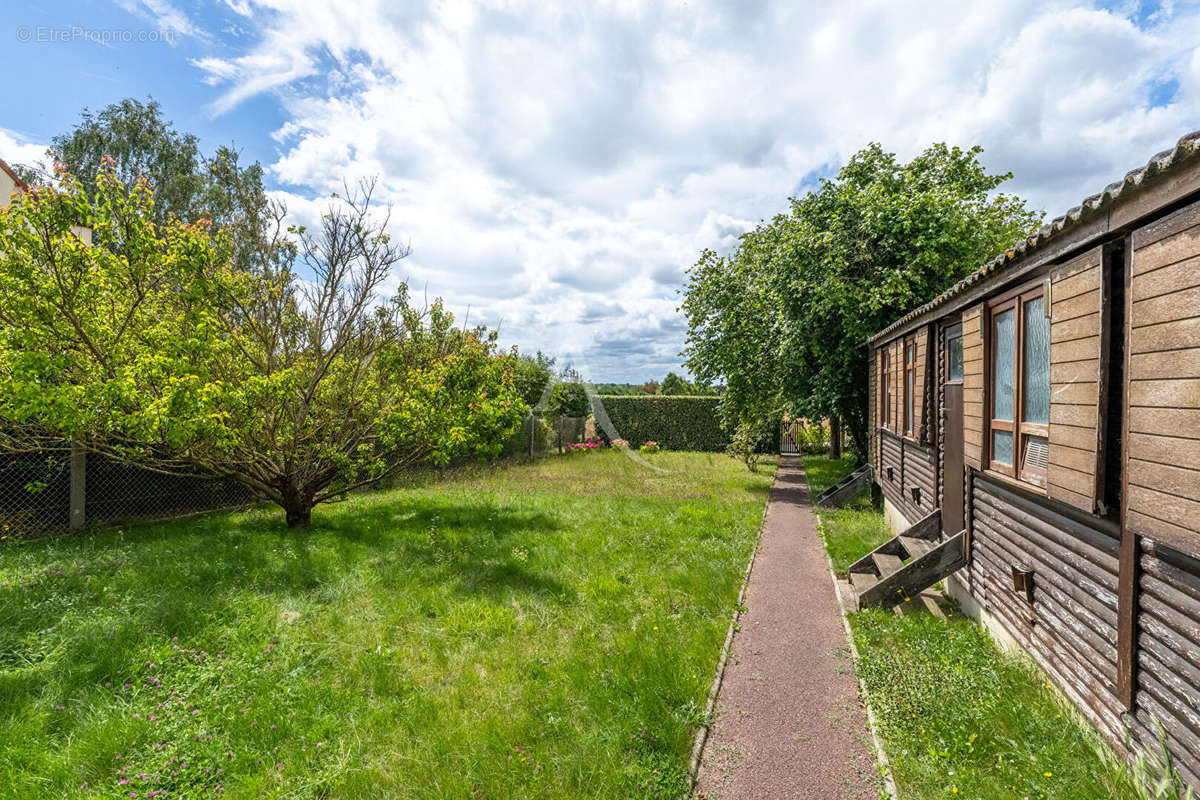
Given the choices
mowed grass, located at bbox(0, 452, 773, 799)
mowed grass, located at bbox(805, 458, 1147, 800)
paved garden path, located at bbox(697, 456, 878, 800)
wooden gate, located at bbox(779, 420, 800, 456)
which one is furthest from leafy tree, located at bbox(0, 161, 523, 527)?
wooden gate, located at bbox(779, 420, 800, 456)

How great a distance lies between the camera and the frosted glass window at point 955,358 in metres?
6.11

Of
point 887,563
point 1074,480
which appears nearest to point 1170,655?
point 1074,480

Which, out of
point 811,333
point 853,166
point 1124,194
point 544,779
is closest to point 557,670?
point 544,779

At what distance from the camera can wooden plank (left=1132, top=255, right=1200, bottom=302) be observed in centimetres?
239

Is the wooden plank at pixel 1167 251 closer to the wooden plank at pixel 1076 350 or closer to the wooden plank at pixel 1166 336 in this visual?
the wooden plank at pixel 1166 336

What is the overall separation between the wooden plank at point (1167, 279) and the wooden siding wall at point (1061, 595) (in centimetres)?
147

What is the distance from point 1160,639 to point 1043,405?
1729 millimetres

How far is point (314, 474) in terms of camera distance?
27.6 ft

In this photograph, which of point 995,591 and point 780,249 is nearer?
point 995,591

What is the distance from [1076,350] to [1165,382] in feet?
2.76

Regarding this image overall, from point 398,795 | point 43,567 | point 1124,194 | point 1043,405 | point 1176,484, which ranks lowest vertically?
point 398,795

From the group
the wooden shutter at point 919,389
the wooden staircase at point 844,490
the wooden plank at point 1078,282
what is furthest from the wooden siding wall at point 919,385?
the wooden staircase at point 844,490

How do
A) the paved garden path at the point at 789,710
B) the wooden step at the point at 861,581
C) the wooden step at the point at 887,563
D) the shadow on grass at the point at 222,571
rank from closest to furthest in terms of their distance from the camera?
1. the paved garden path at the point at 789,710
2. the shadow on grass at the point at 222,571
3. the wooden step at the point at 861,581
4. the wooden step at the point at 887,563

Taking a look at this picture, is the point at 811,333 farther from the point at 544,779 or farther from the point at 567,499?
the point at 544,779
